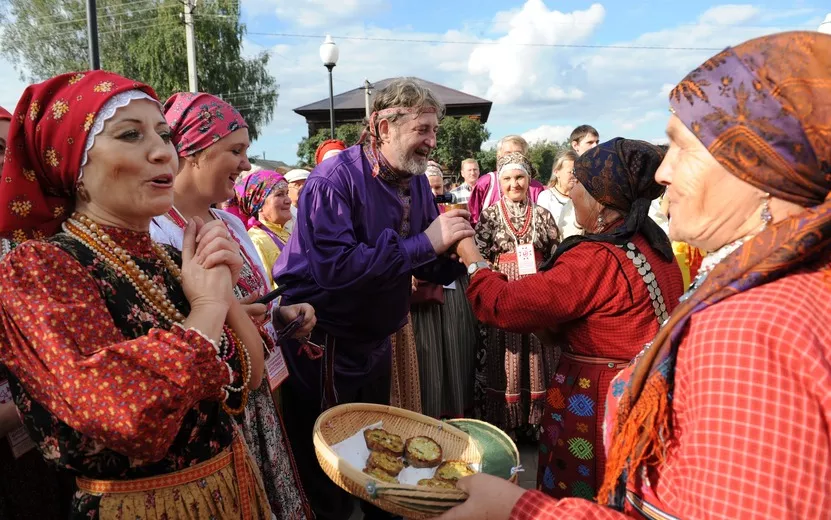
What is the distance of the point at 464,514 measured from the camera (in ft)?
4.17

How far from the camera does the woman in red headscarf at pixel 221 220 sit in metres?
2.04

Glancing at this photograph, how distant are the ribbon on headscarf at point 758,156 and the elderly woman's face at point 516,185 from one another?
3450 mm

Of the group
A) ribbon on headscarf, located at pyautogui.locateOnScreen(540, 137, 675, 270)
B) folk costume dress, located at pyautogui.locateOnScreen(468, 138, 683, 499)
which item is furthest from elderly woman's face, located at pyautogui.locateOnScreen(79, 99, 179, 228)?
ribbon on headscarf, located at pyautogui.locateOnScreen(540, 137, 675, 270)

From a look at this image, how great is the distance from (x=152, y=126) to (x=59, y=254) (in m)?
0.44

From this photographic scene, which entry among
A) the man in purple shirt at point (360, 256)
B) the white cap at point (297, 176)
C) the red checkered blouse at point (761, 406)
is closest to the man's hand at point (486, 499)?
the red checkered blouse at point (761, 406)

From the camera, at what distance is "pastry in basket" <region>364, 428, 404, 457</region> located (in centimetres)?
182

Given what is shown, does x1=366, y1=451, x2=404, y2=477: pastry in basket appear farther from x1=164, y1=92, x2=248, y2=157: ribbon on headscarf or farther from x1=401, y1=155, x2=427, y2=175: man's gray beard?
x1=401, y1=155, x2=427, y2=175: man's gray beard

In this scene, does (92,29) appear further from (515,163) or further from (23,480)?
(23,480)

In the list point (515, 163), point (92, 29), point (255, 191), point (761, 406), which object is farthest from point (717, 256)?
point (92, 29)

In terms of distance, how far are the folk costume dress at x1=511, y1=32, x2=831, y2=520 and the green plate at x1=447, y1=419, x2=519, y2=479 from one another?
672 millimetres

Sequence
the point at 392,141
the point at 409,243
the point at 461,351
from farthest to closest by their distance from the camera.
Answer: the point at 461,351 → the point at 392,141 → the point at 409,243

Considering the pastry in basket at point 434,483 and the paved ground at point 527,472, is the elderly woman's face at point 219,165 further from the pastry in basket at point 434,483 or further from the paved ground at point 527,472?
the paved ground at point 527,472

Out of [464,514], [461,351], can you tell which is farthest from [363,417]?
[461,351]

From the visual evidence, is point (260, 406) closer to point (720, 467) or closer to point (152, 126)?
point (152, 126)
